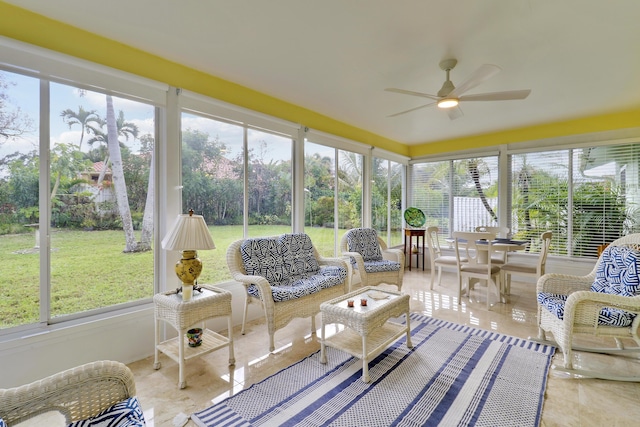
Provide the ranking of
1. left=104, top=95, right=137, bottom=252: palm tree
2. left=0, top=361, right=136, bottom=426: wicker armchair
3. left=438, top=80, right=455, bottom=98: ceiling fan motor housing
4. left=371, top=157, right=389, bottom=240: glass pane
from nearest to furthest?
left=0, top=361, right=136, bottom=426: wicker armchair < left=104, top=95, right=137, bottom=252: palm tree < left=438, top=80, right=455, bottom=98: ceiling fan motor housing < left=371, top=157, right=389, bottom=240: glass pane

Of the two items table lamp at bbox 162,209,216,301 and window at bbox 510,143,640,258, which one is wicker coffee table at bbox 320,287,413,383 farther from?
window at bbox 510,143,640,258

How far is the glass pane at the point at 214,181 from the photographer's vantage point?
9.57ft

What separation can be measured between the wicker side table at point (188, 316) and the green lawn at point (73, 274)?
469 millimetres

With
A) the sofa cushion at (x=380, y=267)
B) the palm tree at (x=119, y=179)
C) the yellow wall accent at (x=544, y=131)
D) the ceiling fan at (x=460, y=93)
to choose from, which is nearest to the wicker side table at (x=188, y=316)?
the palm tree at (x=119, y=179)

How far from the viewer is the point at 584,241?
15.0ft

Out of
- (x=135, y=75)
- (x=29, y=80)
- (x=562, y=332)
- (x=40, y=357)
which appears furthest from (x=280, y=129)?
(x=562, y=332)

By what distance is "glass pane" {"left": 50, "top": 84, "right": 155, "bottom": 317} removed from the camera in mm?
2182

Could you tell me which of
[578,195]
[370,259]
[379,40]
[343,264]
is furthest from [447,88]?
[578,195]

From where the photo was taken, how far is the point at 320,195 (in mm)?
4391

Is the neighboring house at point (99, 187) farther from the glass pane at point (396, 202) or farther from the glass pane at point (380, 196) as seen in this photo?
the glass pane at point (396, 202)

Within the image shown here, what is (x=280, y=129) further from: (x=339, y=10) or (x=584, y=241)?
(x=584, y=241)

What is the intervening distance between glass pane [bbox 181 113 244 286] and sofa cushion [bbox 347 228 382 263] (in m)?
1.45

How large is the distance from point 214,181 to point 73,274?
1404 mm

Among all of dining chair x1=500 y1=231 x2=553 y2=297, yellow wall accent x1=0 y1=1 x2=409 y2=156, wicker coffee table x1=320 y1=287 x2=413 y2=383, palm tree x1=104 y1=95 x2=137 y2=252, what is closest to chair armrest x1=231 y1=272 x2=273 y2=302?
wicker coffee table x1=320 y1=287 x2=413 y2=383
